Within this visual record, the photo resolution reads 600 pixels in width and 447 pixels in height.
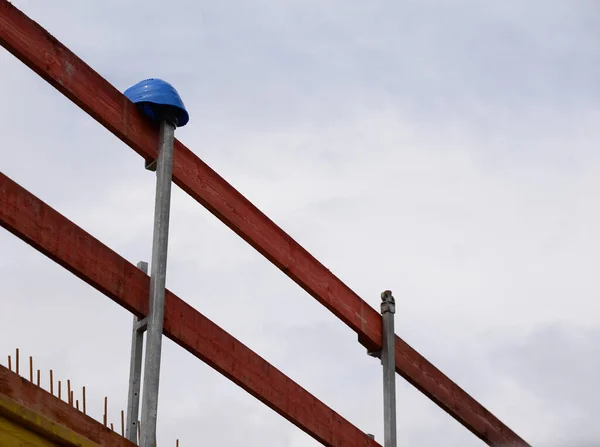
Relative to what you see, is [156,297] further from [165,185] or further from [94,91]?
[94,91]

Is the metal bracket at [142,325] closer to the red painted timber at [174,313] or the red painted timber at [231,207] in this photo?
the red painted timber at [174,313]

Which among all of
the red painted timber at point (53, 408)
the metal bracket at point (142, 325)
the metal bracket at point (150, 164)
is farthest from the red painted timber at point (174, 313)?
the red painted timber at point (53, 408)

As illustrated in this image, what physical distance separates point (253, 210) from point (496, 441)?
4.33 m

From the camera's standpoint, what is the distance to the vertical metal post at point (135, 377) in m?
8.65

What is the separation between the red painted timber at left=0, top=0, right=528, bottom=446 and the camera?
8.66m

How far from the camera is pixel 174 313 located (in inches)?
349

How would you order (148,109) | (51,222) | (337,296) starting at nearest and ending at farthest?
(51,222)
(148,109)
(337,296)

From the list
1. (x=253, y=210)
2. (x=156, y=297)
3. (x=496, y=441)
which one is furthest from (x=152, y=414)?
(x=496, y=441)

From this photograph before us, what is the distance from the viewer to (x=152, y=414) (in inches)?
334

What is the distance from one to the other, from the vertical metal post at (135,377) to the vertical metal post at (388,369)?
9.74ft

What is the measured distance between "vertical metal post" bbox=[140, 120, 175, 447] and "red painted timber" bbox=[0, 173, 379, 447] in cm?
11

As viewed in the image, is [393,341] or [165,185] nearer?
[165,185]

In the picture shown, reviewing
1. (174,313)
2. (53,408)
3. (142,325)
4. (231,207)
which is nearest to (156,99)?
(231,207)

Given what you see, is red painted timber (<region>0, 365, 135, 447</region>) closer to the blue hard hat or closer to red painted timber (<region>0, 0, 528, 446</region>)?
red painted timber (<region>0, 0, 528, 446</region>)
